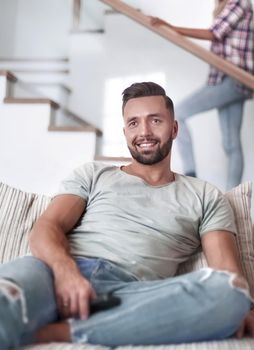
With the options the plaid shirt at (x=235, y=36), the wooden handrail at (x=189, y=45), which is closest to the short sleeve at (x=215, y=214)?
the wooden handrail at (x=189, y=45)

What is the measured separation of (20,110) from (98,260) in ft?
5.05

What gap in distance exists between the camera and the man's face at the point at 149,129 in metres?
1.35

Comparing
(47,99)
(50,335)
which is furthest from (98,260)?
(47,99)

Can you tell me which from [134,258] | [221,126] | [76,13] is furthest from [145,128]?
[76,13]

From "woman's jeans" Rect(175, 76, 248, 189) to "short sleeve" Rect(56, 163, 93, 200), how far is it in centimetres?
119

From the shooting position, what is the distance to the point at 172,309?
2.82 ft

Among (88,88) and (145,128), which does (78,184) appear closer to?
(145,128)

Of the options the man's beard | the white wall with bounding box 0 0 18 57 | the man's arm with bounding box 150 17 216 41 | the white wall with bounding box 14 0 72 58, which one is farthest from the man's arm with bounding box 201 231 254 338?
the white wall with bounding box 0 0 18 57

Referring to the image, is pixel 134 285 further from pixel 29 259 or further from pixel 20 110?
pixel 20 110

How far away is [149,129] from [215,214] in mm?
313

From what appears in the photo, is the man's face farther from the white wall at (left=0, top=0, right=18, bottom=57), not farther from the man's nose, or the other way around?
the white wall at (left=0, top=0, right=18, bottom=57)

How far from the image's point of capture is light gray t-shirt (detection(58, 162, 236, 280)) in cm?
115

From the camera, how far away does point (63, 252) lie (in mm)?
1036

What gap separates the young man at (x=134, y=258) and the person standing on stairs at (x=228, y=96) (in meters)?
1.03
